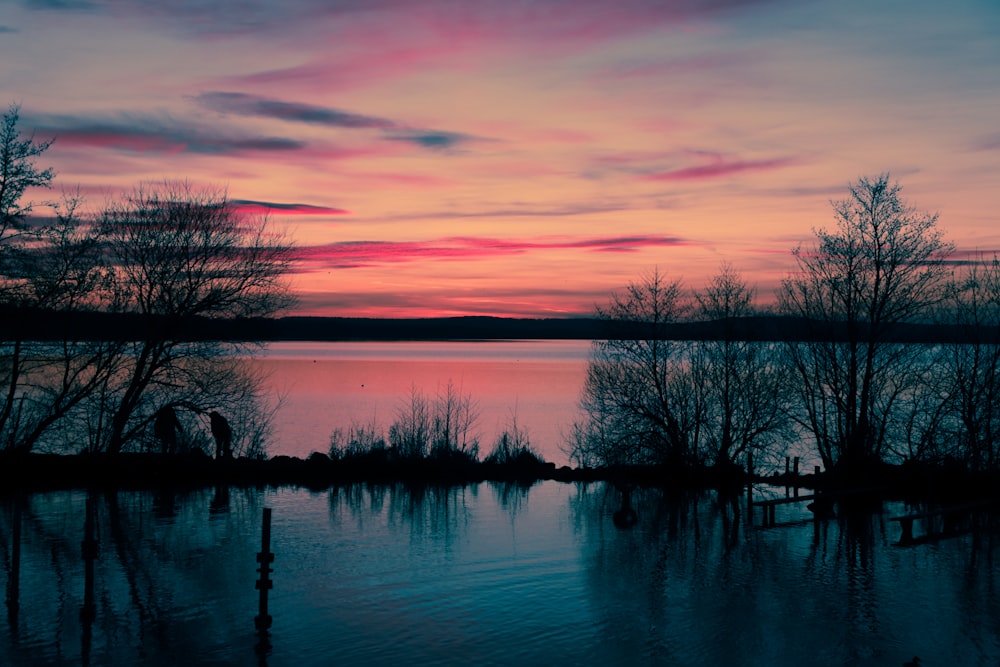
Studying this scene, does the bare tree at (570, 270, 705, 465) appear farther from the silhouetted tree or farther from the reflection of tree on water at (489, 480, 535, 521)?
the silhouetted tree

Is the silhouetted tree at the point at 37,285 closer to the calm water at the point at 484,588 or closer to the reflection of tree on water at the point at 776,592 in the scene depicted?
the calm water at the point at 484,588

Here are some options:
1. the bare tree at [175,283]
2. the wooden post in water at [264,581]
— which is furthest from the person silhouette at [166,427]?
the wooden post in water at [264,581]

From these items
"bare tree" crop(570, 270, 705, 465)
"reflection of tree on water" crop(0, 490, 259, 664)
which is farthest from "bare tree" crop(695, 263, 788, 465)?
"reflection of tree on water" crop(0, 490, 259, 664)

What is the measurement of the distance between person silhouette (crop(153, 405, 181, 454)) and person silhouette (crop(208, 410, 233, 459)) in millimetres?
1646

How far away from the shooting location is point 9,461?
101 feet

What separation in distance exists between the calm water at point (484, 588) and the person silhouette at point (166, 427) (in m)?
3.43

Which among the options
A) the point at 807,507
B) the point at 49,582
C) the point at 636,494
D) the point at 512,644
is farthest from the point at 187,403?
the point at 807,507

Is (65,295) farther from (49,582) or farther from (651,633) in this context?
(651,633)

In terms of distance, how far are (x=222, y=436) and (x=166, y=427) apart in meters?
3.17

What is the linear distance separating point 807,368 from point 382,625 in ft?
92.5

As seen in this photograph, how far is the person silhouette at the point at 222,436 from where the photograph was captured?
36031 mm

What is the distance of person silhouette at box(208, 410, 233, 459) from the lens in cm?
3603

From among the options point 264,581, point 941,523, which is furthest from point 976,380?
point 264,581

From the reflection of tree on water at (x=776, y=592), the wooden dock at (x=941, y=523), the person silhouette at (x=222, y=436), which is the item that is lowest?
the reflection of tree on water at (x=776, y=592)
